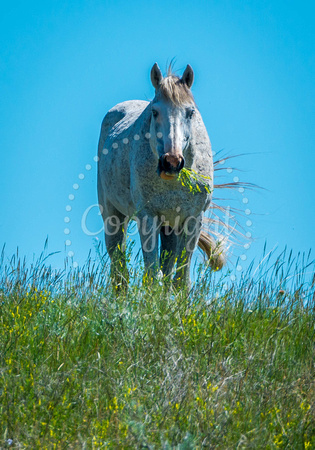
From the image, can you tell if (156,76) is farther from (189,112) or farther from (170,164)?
(170,164)

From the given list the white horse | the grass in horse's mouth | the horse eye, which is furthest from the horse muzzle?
the horse eye

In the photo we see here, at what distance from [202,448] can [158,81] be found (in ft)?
14.2

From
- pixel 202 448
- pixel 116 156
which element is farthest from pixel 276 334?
pixel 116 156

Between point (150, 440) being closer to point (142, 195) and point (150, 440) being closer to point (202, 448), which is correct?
point (202, 448)

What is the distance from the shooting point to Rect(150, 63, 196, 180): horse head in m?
5.71

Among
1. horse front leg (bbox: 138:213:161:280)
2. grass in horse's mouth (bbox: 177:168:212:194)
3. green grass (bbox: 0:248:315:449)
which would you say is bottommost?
green grass (bbox: 0:248:315:449)

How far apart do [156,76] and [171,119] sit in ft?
2.57

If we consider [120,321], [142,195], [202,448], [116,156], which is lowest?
[202,448]

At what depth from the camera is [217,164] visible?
8242mm

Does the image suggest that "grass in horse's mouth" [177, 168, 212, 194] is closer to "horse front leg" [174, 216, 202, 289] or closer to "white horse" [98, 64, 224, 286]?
"white horse" [98, 64, 224, 286]

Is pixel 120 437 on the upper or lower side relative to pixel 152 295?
lower

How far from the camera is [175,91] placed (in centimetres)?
620

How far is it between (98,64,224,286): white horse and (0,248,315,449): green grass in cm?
77

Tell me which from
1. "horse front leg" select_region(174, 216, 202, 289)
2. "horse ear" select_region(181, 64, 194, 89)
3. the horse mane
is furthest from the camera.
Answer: "horse front leg" select_region(174, 216, 202, 289)
